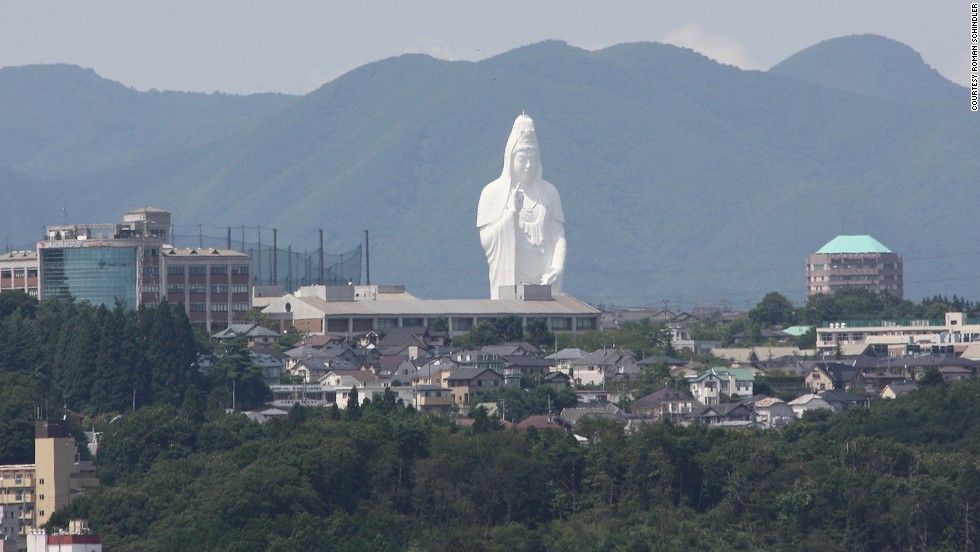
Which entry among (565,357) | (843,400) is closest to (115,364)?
(565,357)

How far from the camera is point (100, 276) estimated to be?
81.9 m

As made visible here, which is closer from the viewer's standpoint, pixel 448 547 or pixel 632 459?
pixel 448 547

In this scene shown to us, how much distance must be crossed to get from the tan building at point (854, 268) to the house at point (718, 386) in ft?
225

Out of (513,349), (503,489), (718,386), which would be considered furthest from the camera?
(513,349)

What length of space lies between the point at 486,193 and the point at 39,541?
45.0m

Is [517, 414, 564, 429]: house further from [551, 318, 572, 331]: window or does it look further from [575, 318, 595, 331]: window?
[575, 318, 595, 331]: window

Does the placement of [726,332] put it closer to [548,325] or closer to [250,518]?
[548,325]

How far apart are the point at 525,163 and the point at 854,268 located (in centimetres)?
6013

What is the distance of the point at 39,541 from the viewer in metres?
47.9

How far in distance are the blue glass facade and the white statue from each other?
43.7ft

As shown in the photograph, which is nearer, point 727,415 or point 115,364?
point 115,364

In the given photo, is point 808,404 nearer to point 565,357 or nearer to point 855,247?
point 565,357

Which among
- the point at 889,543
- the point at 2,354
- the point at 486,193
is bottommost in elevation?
the point at 889,543

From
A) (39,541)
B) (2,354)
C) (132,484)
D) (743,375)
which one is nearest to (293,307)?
(743,375)
